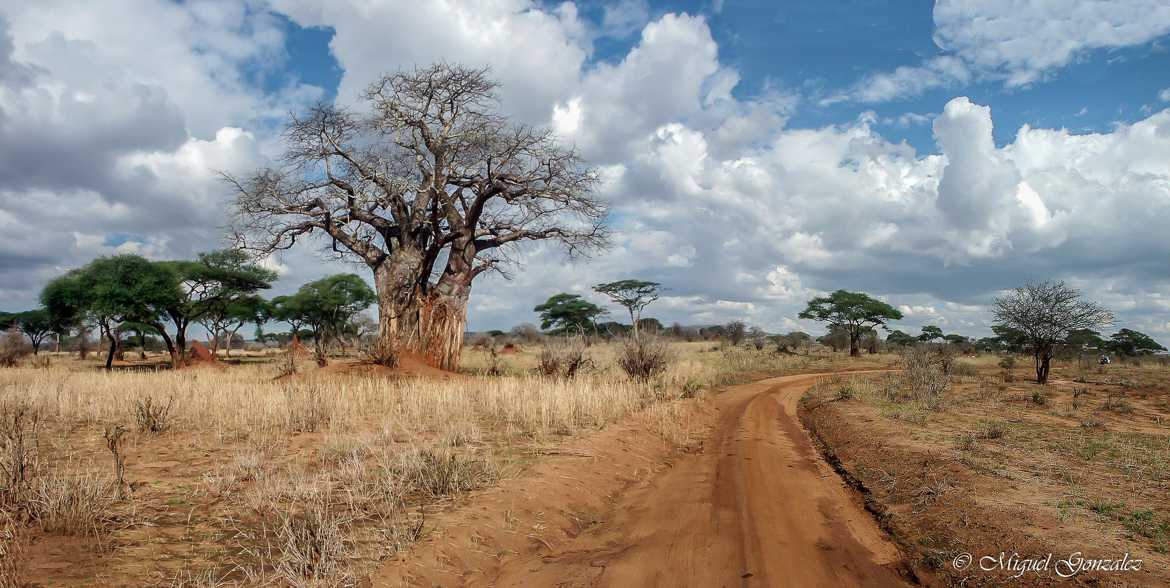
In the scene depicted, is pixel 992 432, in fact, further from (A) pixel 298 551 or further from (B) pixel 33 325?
(B) pixel 33 325

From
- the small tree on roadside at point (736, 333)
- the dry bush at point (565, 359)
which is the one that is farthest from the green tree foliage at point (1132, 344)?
the dry bush at point (565, 359)

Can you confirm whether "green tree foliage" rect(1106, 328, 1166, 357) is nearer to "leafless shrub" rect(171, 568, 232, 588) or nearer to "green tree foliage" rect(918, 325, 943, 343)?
"green tree foliage" rect(918, 325, 943, 343)

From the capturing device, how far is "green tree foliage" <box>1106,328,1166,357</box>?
46.9 metres

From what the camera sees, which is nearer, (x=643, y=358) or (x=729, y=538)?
(x=729, y=538)

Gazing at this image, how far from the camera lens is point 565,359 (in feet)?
59.7

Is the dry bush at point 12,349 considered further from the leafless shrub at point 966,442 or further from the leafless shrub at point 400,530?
the leafless shrub at point 966,442

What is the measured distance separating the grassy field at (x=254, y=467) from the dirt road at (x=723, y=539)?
3.79 feet

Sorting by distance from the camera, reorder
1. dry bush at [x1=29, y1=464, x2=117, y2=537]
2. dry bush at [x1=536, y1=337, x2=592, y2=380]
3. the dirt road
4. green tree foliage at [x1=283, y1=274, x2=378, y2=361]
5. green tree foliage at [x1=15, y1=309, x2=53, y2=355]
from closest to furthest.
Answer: the dirt road, dry bush at [x1=29, y1=464, x2=117, y2=537], dry bush at [x1=536, y1=337, x2=592, y2=380], green tree foliage at [x1=283, y1=274, x2=378, y2=361], green tree foliage at [x1=15, y1=309, x2=53, y2=355]

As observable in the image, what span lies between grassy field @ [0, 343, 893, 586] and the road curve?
1.32 metres

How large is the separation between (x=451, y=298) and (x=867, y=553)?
52.7 feet

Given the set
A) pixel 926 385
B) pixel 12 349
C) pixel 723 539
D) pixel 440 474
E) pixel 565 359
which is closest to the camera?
pixel 723 539

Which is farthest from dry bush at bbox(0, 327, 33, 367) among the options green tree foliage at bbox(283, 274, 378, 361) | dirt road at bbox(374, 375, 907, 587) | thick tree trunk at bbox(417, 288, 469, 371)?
dirt road at bbox(374, 375, 907, 587)

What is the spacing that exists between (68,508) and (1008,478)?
8459mm

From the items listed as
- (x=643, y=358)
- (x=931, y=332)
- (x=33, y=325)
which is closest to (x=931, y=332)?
(x=931, y=332)
